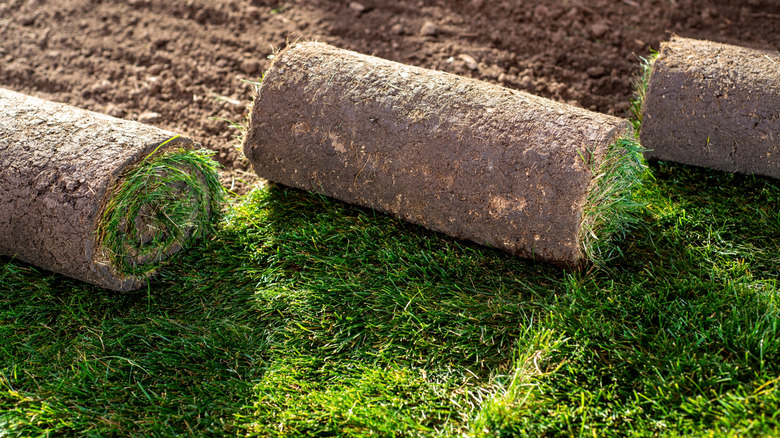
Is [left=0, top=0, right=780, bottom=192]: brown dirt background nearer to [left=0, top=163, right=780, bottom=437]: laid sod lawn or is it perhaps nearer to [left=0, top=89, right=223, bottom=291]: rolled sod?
[left=0, top=89, right=223, bottom=291]: rolled sod

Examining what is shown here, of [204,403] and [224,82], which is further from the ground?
[224,82]

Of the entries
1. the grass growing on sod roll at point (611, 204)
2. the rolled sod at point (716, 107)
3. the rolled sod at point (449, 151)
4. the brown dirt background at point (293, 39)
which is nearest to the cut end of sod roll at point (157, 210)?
the rolled sod at point (449, 151)

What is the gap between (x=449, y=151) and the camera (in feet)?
9.04

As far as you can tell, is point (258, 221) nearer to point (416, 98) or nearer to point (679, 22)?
point (416, 98)

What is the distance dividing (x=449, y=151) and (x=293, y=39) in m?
2.56

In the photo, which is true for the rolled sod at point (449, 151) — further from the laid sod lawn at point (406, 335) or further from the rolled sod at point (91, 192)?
the rolled sod at point (91, 192)

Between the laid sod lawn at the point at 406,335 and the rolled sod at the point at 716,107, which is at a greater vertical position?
the rolled sod at the point at 716,107

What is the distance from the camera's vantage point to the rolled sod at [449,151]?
262cm

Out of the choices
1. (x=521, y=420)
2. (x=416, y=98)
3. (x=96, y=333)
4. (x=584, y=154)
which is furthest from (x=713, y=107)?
(x=96, y=333)

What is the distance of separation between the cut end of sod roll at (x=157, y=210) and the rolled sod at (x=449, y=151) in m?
0.36

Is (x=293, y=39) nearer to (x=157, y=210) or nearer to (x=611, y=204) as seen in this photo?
(x=157, y=210)

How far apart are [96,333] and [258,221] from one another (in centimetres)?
→ 98

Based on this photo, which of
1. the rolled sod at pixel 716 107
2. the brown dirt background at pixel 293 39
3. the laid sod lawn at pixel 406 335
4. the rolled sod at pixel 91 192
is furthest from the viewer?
the brown dirt background at pixel 293 39

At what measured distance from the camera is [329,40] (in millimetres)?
4699
